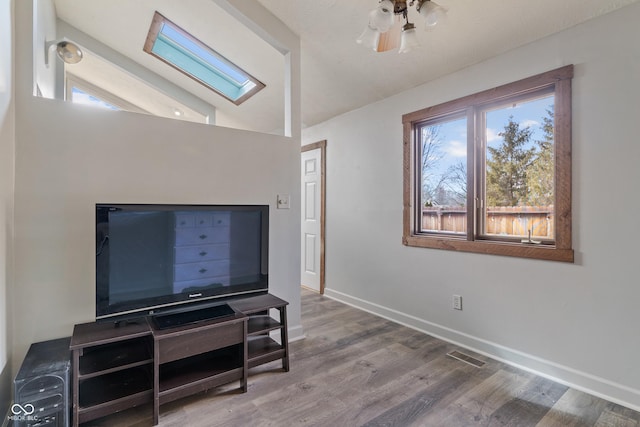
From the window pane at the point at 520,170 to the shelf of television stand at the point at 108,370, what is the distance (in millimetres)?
2611

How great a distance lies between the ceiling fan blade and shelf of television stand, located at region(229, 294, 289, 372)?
5.78 ft

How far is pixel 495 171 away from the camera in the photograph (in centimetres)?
247

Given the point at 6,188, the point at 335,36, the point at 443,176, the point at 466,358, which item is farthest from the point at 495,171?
the point at 6,188

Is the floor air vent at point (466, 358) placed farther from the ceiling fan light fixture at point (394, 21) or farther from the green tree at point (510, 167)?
the ceiling fan light fixture at point (394, 21)

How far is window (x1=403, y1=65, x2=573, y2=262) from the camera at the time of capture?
2.08m

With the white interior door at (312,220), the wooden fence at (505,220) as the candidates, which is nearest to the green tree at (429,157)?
the wooden fence at (505,220)

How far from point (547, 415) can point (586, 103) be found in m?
1.90

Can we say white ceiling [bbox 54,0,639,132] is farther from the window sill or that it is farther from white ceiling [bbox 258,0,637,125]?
the window sill

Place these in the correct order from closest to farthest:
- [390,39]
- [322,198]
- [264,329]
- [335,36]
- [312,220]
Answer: [390,39]
[264,329]
[335,36]
[322,198]
[312,220]

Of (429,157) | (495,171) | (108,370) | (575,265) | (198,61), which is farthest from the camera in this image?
(198,61)

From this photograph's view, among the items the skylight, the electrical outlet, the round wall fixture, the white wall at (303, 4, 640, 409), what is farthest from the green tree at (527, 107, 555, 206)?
the round wall fixture

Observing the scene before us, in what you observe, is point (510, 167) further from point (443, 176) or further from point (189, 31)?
point (189, 31)

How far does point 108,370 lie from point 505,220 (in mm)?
2819

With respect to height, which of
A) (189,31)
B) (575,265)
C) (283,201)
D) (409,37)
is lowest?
(575,265)
